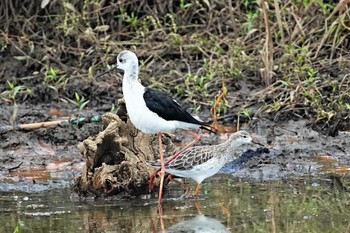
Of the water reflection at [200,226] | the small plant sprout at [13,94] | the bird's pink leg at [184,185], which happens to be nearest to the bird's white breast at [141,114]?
the bird's pink leg at [184,185]

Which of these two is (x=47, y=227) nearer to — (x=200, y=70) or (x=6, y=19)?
(x=200, y=70)

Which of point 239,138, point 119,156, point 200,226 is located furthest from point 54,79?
point 200,226

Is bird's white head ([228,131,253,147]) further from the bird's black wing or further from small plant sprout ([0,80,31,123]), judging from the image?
small plant sprout ([0,80,31,123])

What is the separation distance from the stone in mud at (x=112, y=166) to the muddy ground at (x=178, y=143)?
2.10ft

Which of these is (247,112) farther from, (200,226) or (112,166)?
(200,226)

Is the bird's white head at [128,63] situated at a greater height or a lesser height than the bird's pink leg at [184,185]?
greater

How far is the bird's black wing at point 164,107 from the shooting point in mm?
7918

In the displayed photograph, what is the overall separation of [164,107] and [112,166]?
69cm

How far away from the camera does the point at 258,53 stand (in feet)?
37.1

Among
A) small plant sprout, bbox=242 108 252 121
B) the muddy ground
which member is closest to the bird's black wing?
the muddy ground

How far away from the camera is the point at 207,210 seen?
7.39 m

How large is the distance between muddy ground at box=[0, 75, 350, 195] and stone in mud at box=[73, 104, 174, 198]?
25.2 inches

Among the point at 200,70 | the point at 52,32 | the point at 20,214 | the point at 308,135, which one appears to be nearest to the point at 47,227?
the point at 20,214

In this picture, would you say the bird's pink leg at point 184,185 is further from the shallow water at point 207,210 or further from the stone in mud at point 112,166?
the stone in mud at point 112,166
